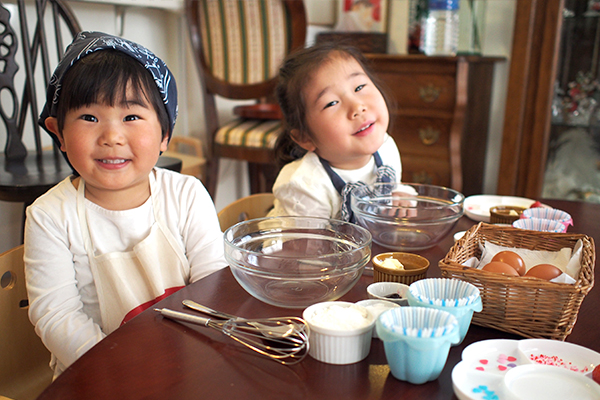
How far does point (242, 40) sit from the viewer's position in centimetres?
258

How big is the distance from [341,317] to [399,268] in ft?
0.67

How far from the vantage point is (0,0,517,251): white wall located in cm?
239

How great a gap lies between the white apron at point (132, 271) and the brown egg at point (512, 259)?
1.92 feet

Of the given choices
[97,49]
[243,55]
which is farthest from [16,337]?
[243,55]

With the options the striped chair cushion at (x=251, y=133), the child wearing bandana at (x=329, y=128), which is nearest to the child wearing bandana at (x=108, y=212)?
the child wearing bandana at (x=329, y=128)

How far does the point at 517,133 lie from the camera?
260 cm

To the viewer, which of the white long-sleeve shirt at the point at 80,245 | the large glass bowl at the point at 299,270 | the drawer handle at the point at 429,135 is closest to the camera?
the large glass bowl at the point at 299,270

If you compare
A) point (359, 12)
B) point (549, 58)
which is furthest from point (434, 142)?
point (359, 12)

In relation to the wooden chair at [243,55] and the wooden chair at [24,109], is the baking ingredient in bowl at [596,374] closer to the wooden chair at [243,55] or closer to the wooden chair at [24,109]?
the wooden chair at [24,109]

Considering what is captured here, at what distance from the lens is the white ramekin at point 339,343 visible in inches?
22.7

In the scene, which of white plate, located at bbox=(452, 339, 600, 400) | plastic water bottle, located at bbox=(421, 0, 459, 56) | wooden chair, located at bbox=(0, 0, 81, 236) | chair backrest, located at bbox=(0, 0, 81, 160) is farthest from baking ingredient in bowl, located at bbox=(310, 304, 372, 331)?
plastic water bottle, located at bbox=(421, 0, 459, 56)

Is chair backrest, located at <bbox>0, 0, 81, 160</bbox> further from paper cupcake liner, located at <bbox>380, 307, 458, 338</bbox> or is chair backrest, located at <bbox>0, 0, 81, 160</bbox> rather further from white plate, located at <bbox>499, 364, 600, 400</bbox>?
white plate, located at <bbox>499, 364, 600, 400</bbox>

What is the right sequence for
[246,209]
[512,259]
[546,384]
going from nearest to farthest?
[546,384] → [512,259] → [246,209]

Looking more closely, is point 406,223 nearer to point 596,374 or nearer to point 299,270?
point 299,270
